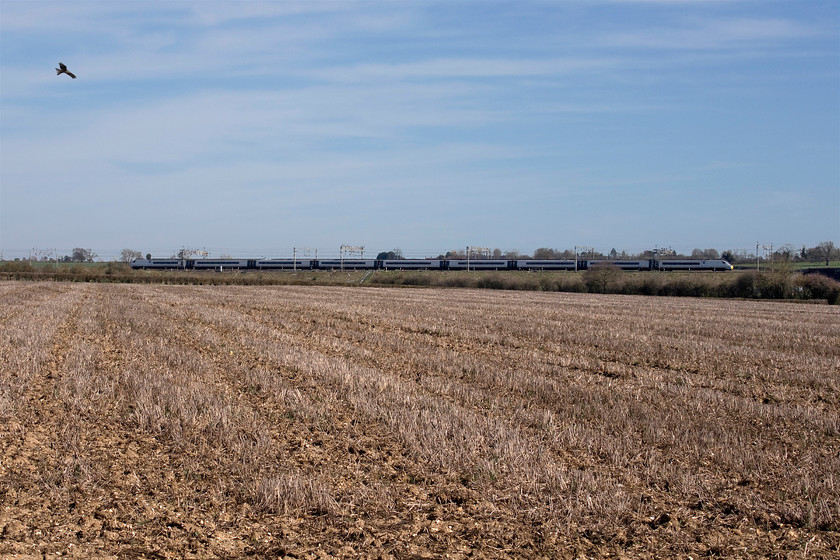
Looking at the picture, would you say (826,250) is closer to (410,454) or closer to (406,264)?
(406,264)

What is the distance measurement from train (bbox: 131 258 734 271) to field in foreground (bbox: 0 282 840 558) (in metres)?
104

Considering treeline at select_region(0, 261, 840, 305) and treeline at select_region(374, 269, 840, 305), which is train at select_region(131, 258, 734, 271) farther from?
treeline at select_region(374, 269, 840, 305)

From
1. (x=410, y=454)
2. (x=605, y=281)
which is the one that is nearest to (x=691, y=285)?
(x=605, y=281)

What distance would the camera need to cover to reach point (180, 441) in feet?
29.5

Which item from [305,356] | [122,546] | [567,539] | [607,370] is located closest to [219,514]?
[122,546]

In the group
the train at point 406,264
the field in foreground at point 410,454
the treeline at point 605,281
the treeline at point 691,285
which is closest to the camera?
the field in foreground at point 410,454

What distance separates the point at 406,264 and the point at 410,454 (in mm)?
118934

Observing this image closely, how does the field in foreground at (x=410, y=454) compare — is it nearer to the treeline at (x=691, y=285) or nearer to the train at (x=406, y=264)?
the treeline at (x=691, y=285)

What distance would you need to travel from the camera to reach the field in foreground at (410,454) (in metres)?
6.37

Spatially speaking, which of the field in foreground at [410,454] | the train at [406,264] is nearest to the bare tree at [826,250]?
the train at [406,264]

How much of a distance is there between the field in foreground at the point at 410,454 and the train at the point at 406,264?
341 feet

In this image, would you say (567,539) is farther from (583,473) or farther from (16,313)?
(16,313)

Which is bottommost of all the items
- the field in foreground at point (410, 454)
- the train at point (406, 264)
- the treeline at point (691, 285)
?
the field in foreground at point (410, 454)

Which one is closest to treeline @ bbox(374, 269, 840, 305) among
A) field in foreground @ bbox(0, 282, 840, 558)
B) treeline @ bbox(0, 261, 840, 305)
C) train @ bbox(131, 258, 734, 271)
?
treeline @ bbox(0, 261, 840, 305)
